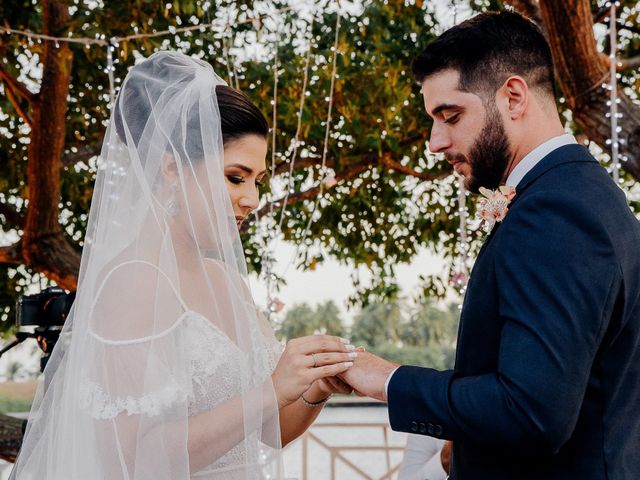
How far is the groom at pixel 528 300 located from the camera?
129 centimetres

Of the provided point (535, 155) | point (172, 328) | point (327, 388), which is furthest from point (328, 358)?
point (535, 155)

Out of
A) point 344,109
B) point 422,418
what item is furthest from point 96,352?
point 344,109

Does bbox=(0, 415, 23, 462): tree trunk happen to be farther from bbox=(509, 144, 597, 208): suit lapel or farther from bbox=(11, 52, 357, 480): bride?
bbox=(509, 144, 597, 208): suit lapel

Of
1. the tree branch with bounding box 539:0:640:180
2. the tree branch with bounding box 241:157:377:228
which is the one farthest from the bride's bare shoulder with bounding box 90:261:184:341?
the tree branch with bounding box 241:157:377:228

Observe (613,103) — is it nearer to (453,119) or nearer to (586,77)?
(586,77)

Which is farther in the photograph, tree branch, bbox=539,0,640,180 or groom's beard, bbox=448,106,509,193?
tree branch, bbox=539,0,640,180

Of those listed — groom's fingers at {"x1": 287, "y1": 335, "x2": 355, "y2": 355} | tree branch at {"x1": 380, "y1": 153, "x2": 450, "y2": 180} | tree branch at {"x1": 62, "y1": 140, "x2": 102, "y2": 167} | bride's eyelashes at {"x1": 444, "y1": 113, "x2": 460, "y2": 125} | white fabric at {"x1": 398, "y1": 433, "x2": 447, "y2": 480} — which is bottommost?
white fabric at {"x1": 398, "y1": 433, "x2": 447, "y2": 480}

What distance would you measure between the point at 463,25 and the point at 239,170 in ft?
2.31

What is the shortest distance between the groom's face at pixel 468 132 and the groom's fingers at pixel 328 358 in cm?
Result: 48

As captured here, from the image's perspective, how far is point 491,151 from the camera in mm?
1602

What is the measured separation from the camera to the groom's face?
1.60m

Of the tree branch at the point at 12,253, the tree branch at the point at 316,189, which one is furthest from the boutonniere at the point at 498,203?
the tree branch at the point at 12,253

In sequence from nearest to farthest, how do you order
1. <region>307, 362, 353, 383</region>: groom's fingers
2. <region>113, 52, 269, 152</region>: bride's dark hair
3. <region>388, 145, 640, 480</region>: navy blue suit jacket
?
<region>388, 145, 640, 480</region>: navy blue suit jacket → <region>307, 362, 353, 383</region>: groom's fingers → <region>113, 52, 269, 152</region>: bride's dark hair

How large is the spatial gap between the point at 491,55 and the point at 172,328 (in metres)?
0.96
